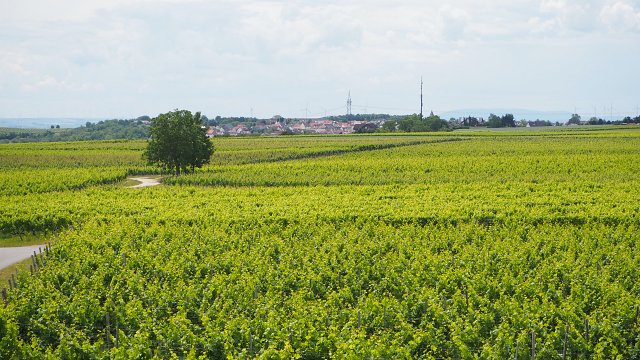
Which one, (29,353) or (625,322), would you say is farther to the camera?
(625,322)

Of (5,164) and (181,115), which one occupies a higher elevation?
(181,115)

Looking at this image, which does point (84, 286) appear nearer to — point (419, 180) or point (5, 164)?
point (419, 180)

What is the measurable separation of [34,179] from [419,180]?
88.5 feet

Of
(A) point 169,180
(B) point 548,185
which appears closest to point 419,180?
(B) point 548,185

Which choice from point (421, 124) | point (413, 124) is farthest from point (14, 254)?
point (413, 124)

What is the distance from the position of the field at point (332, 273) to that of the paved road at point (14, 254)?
1.30 metres

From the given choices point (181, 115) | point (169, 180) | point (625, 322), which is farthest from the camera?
point (181, 115)

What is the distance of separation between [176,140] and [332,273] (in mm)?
33354

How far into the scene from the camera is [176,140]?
48.0 metres

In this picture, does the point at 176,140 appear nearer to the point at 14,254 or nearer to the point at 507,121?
the point at 14,254

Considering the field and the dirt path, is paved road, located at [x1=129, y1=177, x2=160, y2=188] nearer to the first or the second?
the dirt path

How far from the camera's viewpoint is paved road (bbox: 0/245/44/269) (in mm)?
23594

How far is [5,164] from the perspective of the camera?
2229 inches

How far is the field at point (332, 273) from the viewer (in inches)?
500
